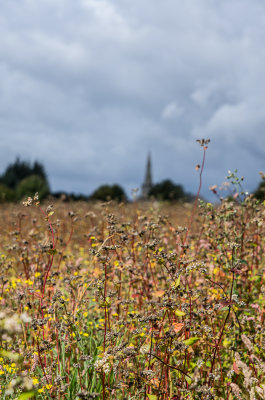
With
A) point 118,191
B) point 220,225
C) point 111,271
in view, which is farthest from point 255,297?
point 118,191

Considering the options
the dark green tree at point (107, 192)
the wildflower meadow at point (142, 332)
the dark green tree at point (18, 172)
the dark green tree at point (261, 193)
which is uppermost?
the dark green tree at point (18, 172)

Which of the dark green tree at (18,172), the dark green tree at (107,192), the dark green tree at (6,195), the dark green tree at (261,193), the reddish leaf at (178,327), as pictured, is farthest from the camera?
the dark green tree at (18,172)

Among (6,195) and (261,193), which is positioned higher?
(6,195)

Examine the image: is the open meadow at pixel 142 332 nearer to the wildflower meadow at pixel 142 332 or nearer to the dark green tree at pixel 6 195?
the wildflower meadow at pixel 142 332

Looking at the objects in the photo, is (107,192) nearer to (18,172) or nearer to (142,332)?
(18,172)

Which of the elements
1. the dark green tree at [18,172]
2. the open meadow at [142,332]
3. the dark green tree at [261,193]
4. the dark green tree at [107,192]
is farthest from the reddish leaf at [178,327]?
the dark green tree at [18,172]

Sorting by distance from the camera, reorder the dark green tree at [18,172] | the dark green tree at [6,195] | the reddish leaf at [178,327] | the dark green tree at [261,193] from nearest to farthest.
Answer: the reddish leaf at [178,327]
the dark green tree at [261,193]
the dark green tree at [6,195]
the dark green tree at [18,172]

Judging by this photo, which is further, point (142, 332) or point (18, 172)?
point (18, 172)

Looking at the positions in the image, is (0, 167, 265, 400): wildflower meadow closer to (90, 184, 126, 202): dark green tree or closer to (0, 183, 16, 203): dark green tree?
(0, 183, 16, 203): dark green tree

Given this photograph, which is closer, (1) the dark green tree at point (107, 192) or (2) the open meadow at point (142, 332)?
(2) the open meadow at point (142, 332)

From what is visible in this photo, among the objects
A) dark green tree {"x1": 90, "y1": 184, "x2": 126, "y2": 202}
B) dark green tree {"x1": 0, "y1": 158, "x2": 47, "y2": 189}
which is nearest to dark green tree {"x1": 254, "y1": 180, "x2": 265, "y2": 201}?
dark green tree {"x1": 90, "y1": 184, "x2": 126, "y2": 202}

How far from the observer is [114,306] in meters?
4.01

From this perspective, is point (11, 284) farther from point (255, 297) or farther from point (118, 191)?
point (118, 191)

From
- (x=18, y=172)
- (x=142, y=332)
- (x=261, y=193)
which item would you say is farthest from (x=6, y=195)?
(x=18, y=172)
